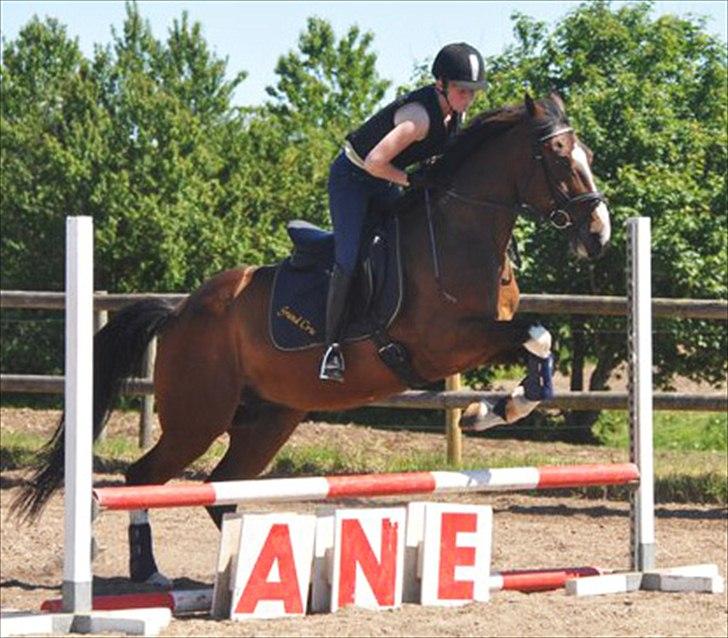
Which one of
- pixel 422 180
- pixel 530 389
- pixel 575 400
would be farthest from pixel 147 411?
pixel 530 389

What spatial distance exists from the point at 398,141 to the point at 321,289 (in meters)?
0.88

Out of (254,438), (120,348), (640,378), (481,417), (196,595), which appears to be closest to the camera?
(196,595)

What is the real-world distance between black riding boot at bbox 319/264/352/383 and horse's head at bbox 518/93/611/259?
0.84 meters

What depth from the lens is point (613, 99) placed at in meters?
16.9

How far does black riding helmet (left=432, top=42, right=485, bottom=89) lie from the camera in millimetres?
7051

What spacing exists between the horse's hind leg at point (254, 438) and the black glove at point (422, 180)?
1.42 meters

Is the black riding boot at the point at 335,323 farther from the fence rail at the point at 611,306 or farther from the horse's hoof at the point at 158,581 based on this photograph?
the fence rail at the point at 611,306

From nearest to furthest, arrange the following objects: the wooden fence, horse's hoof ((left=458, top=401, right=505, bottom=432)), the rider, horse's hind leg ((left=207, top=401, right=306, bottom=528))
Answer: horse's hoof ((left=458, top=401, right=505, bottom=432))
the rider
horse's hind leg ((left=207, top=401, right=306, bottom=528))
the wooden fence

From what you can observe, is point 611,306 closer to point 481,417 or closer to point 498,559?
point 498,559

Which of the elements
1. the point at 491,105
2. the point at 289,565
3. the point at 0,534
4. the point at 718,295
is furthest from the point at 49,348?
the point at 289,565

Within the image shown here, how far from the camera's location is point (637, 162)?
16.8m

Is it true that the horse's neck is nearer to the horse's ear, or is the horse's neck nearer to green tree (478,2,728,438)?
the horse's ear

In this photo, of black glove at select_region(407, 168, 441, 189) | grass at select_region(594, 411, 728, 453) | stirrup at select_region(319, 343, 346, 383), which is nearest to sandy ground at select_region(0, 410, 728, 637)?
stirrup at select_region(319, 343, 346, 383)

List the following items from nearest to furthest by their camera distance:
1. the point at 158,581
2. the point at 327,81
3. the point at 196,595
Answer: the point at 196,595
the point at 158,581
the point at 327,81
